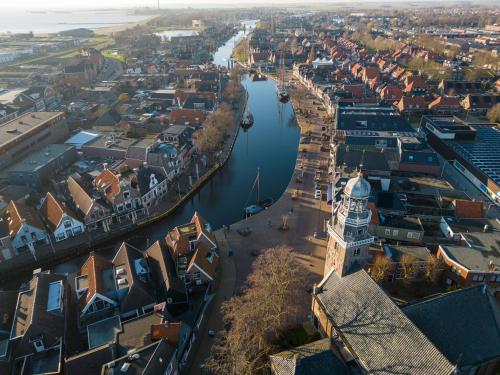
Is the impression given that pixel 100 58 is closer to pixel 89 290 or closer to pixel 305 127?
pixel 305 127

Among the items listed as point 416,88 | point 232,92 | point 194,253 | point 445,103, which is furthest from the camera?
point 232,92

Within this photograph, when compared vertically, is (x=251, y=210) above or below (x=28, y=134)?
below

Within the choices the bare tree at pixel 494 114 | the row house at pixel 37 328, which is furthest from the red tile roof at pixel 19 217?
the bare tree at pixel 494 114

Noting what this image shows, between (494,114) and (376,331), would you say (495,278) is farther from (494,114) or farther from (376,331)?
(494,114)

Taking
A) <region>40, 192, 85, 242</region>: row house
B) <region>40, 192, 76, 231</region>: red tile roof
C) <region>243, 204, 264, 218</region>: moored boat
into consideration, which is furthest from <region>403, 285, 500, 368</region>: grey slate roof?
<region>40, 192, 76, 231</region>: red tile roof

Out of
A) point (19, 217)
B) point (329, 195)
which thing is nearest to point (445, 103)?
point (329, 195)

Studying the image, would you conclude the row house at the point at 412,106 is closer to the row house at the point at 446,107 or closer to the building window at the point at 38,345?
the row house at the point at 446,107
